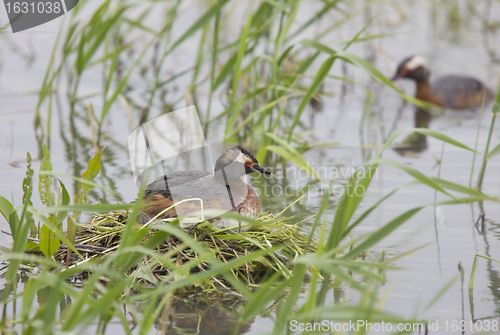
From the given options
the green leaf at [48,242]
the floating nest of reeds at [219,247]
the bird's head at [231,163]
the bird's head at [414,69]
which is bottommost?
the floating nest of reeds at [219,247]

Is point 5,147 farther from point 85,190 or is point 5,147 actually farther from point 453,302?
point 453,302

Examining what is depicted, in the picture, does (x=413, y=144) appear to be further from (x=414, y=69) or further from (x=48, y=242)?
(x=48, y=242)

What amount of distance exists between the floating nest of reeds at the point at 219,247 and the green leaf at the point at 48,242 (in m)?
0.11

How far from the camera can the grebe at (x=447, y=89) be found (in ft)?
27.7

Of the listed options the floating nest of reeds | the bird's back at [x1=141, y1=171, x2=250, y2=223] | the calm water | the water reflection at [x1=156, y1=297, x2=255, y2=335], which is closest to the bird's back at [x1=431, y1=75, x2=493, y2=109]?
the calm water

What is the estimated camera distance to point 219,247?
11.4ft

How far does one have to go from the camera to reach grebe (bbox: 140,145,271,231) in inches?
145

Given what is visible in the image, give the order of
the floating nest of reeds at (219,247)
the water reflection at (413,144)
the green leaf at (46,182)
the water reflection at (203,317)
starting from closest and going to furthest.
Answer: the water reflection at (203,317), the green leaf at (46,182), the floating nest of reeds at (219,247), the water reflection at (413,144)

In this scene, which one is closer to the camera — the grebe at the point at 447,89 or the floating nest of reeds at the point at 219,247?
the floating nest of reeds at the point at 219,247

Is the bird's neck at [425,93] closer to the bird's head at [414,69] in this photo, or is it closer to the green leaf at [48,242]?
the bird's head at [414,69]

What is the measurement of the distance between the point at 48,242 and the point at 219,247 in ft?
3.14

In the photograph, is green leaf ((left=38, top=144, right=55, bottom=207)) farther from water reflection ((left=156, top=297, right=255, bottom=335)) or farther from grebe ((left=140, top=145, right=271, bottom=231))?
water reflection ((left=156, top=297, right=255, bottom=335))

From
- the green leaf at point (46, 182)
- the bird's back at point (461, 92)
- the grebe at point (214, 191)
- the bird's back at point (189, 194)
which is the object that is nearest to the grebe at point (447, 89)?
the bird's back at point (461, 92)

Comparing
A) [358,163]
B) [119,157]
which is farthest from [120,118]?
[358,163]
